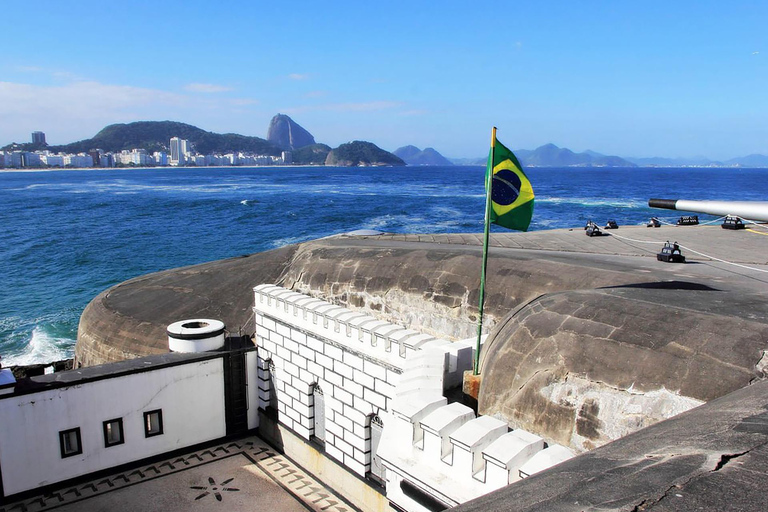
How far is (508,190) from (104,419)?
34.0 ft

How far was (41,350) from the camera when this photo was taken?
27.5m

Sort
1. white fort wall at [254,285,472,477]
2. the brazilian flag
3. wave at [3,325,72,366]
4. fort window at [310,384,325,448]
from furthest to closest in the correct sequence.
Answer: wave at [3,325,72,366]
fort window at [310,384,325,448]
white fort wall at [254,285,472,477]
the brazilian flag

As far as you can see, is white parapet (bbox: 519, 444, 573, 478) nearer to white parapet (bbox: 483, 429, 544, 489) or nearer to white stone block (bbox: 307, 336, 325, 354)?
white parapet (bbox: 483, 429, 544, 489)

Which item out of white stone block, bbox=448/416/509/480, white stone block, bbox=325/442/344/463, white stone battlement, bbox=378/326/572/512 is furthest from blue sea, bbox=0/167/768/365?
white stone block, bbox=448/416/509/480

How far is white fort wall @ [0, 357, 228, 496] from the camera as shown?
459 inches

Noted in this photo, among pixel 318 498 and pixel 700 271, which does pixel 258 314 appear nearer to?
pixel 318 498

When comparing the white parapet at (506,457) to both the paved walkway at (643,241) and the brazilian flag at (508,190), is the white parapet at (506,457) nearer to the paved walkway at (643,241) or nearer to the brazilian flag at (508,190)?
the brazilian flag at (508,190)

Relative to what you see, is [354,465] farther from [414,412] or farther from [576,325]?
[576,325]

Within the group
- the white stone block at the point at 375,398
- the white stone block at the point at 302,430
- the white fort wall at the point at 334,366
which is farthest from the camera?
the white stone block at the point at 302,430

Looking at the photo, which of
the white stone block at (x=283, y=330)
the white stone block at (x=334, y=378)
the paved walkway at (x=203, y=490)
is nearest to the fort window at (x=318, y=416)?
the white stone block at (x=334, y=378)

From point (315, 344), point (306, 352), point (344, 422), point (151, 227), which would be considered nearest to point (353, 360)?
point (315, 344)

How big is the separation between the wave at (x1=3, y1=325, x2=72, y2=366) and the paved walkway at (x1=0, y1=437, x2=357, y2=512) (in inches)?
621

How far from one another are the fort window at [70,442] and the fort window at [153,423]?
1.39m

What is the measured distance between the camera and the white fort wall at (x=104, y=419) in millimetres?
11656
